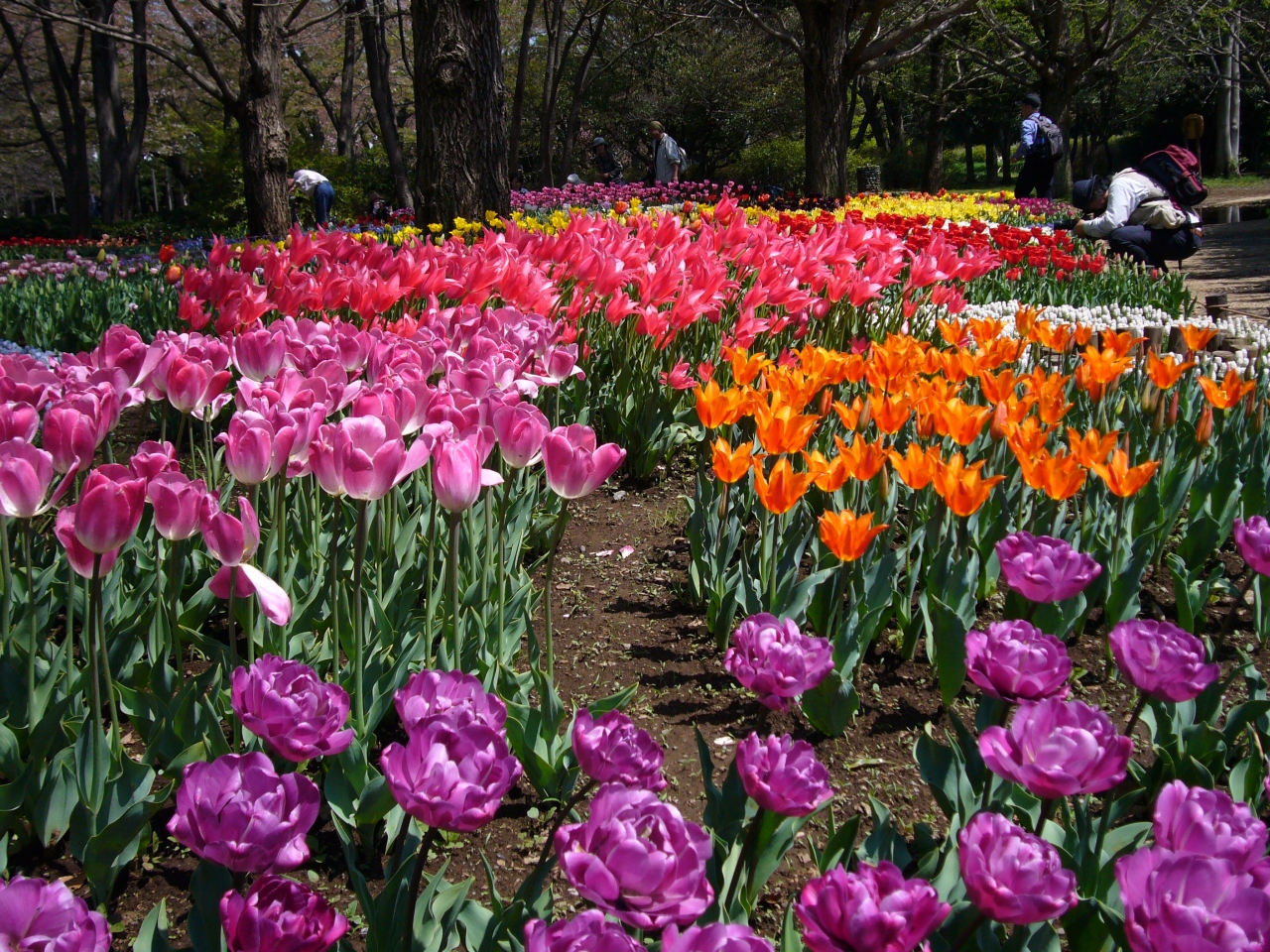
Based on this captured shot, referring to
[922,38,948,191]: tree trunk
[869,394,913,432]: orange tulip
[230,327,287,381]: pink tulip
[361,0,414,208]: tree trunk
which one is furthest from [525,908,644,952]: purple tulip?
[922,38,948,191]: tree trunk

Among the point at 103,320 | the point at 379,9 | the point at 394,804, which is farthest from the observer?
the point at 379,9

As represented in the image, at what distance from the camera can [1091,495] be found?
273 centimetres

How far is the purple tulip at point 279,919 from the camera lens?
0.82 metres

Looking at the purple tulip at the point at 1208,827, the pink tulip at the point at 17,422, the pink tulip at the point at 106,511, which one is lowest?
the purple tulip at the point at 1208,827

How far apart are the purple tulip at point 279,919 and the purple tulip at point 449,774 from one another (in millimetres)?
109

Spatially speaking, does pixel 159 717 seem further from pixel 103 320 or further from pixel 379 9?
pixel 379 9

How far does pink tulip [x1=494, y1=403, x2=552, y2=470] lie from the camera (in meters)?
1.68

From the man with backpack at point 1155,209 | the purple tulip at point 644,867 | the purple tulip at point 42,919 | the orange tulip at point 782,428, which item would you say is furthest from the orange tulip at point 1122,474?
the man with backpack at point 1155,209

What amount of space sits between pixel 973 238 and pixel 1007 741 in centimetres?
635

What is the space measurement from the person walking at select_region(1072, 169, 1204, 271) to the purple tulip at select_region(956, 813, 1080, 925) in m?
8.51

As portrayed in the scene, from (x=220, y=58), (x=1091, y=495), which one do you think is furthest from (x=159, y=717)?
(x=220, y=58)

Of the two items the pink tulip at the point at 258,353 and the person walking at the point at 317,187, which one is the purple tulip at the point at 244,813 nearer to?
the pink tulip at the point at 258,353

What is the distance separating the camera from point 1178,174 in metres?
8.06

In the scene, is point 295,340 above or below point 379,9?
below
